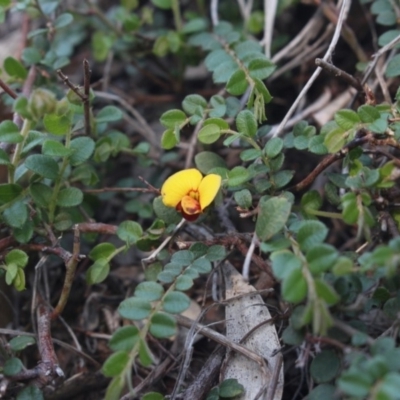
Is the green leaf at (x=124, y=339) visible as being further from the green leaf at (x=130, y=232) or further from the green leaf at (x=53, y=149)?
the green leaf at (x=53, y=149)

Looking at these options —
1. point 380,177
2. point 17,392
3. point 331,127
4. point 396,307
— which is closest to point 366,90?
point 331,127

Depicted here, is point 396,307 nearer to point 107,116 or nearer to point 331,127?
point 331,127

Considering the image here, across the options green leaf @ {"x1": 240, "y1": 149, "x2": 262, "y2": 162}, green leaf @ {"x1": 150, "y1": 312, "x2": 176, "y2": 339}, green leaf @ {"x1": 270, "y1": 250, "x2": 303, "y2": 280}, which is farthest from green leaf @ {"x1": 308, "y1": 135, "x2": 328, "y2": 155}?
green leaf @ {"x1": 150, "y1": 312, "x2": 176, "y2": 339}

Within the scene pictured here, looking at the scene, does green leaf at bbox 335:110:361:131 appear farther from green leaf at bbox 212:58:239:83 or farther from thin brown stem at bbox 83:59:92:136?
thin brown stem at bbox 83:59:92:136

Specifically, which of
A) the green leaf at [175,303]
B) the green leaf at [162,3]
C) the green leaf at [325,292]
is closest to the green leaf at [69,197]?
the green leaf at [175,303]

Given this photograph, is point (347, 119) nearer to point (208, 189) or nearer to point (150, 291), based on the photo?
point (208, 189)
